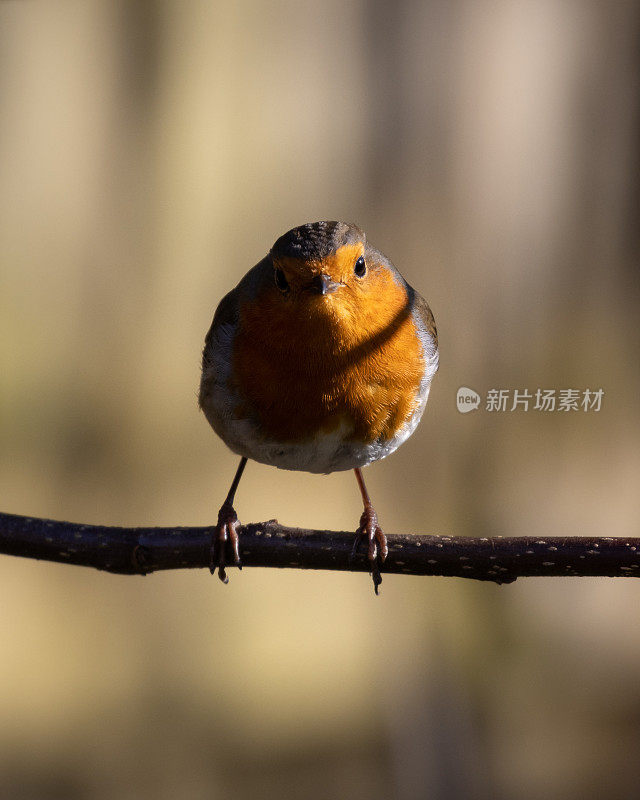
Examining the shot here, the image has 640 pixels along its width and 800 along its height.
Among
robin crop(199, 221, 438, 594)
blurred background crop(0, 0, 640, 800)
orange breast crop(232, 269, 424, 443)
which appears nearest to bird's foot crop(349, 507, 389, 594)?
robin crop(199, 221, 438, 594)

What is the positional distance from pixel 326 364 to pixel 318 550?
45 cm

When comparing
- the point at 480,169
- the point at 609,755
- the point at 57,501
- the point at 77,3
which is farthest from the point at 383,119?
the point at 609,755

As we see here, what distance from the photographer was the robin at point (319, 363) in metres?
2.10

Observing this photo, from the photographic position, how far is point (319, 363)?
221cm

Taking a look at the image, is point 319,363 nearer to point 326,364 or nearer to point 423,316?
point 326,364

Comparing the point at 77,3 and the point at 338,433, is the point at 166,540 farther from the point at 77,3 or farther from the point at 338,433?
the point at 77,3

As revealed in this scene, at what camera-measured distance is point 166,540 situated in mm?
2199

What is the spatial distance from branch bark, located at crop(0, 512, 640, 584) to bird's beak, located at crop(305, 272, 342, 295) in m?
0.55

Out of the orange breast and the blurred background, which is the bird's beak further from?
the blurred background

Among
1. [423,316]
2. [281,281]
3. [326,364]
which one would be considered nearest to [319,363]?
[326,364]

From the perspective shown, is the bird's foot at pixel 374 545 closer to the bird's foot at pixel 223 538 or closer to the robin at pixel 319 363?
the robin at pixel 319 363

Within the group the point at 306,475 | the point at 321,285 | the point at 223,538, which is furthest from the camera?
the point at 306,475

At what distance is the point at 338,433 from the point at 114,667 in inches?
111

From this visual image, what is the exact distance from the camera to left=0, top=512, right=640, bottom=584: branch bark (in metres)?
2.01
